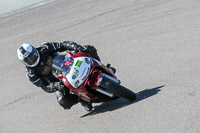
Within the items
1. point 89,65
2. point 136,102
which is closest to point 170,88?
point 136,102

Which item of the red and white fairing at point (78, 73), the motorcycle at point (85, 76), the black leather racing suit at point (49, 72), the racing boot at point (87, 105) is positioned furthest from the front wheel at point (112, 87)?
the black leather racing suit at point (49, 72)

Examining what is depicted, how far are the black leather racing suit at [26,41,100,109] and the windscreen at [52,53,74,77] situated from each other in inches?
13.3

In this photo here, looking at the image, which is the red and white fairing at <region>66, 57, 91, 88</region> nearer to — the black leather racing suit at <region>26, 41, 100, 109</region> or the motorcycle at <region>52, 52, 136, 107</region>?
the motorcycle at <region>52, 52, 136, 107</region>

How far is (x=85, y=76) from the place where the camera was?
6.24m

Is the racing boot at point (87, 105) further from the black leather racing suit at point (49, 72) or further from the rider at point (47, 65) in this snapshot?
the black leather racing suit at point (49, 72)

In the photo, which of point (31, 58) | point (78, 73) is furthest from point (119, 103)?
point (31, 58)

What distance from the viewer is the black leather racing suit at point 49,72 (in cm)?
674

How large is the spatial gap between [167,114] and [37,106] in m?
3.16

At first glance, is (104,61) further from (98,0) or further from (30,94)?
(98,0)

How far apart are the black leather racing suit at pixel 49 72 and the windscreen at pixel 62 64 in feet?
1.11

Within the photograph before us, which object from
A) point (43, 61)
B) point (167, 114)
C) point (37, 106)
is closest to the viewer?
point (167, 114)

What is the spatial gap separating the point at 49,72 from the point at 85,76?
888 millimetres

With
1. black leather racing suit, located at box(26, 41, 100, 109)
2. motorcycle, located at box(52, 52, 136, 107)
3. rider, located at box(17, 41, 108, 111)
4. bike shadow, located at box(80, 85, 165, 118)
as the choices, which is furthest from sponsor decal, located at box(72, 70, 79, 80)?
bike shadow, located at box(80, 85, 165, 118)

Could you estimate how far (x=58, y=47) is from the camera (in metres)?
6.98
